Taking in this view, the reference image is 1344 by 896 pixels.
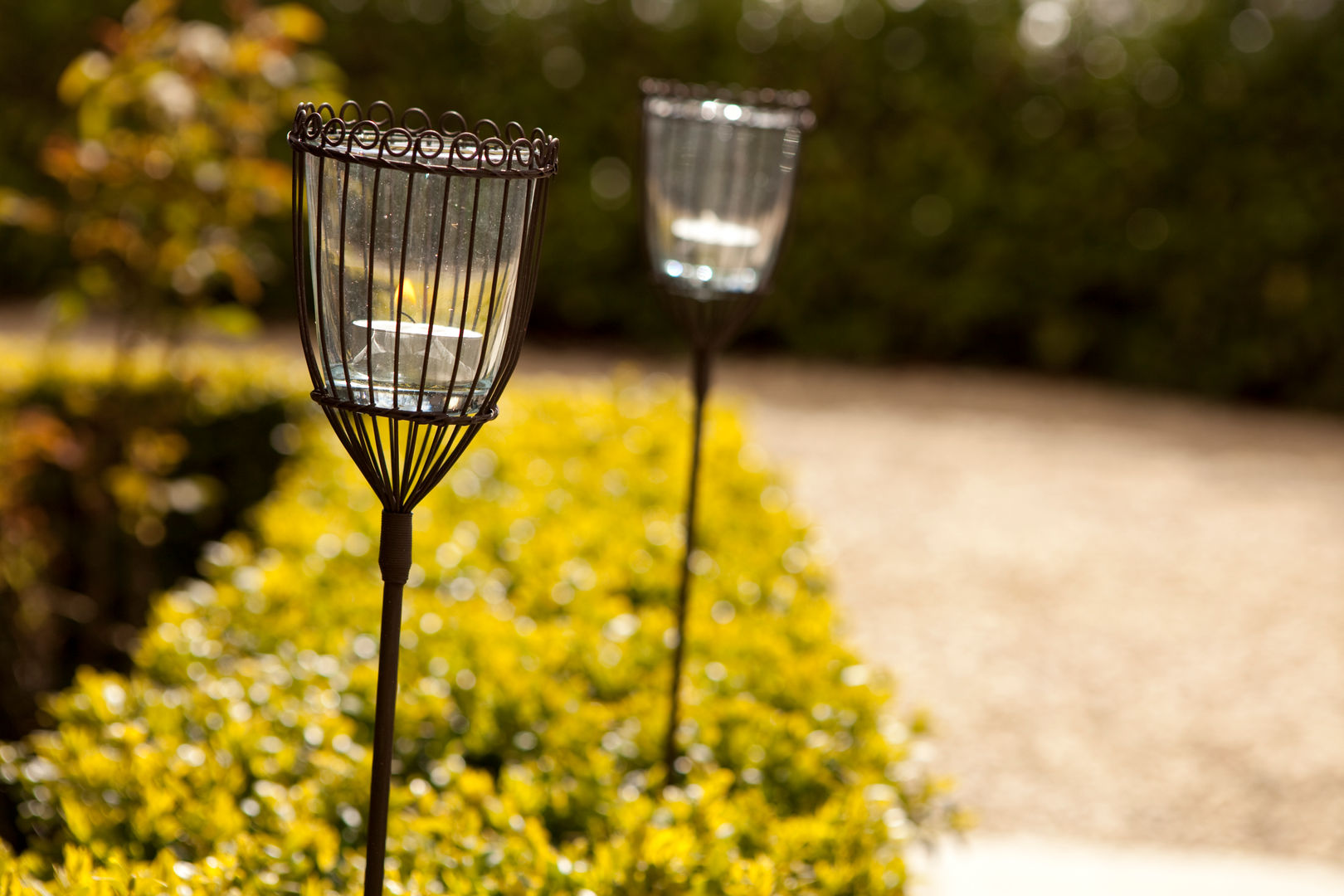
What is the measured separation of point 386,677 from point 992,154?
26.3 feet

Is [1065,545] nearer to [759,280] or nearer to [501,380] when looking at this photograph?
[759,280]

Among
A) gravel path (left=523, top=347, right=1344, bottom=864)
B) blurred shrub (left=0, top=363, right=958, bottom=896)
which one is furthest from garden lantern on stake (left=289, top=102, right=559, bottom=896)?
gravel path (left=523, top=347, right=1344, bottom=864)

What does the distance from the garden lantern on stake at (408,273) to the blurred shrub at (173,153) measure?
2228 mm

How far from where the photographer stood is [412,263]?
1.29m

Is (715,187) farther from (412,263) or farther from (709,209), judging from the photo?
(412,263)

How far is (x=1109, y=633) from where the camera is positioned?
505 centimetres

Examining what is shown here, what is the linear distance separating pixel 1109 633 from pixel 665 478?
7.35 ft

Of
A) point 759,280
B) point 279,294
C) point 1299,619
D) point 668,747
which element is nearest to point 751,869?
point 668,747

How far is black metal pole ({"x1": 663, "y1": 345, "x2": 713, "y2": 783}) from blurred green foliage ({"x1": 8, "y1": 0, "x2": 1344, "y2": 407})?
21.7 feet

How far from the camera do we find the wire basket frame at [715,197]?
2.19m

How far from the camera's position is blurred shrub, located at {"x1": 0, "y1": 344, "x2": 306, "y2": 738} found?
12.2 ft

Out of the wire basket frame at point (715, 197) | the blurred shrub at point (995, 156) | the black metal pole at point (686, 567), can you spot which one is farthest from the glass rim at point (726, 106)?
the blurred shrub at point (995, 156)

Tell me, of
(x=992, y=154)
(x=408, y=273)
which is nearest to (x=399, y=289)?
(x=408, y=273)

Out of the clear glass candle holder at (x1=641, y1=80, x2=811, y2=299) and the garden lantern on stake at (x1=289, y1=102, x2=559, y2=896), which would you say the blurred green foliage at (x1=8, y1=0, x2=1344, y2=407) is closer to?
the clear glass candle holder at (x1=641, y1=80, x2=811, y2=299)
